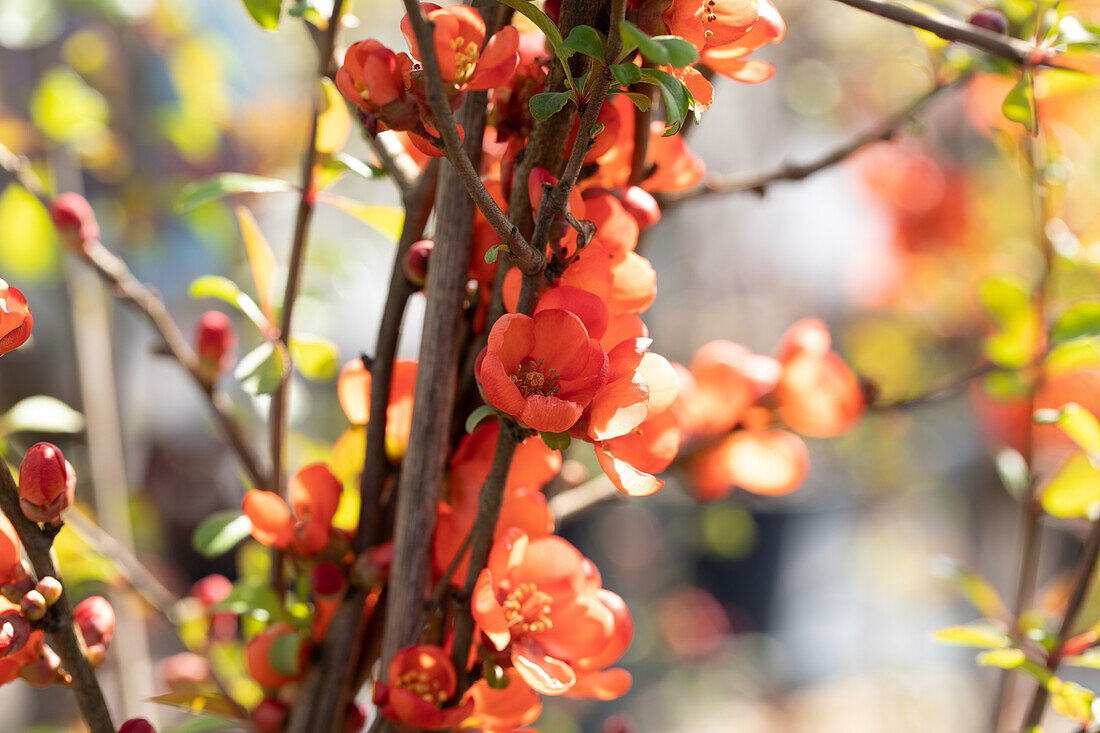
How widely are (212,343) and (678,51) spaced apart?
33 cm

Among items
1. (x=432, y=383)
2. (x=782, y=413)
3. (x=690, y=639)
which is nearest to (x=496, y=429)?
(x=432, y=383)

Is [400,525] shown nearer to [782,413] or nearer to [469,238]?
[469,238]

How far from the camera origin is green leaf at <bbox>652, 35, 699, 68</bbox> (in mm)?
208

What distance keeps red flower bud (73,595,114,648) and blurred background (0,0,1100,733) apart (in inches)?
6.6

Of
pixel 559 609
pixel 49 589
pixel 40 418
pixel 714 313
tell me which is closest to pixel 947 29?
pixel 559 609

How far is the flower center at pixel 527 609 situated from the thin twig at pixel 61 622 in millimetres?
143

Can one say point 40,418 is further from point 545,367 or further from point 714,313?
point 714,313

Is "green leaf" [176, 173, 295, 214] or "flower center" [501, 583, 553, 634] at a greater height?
"green leaf" [176, 173, 295, 214]

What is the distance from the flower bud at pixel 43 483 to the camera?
271mm

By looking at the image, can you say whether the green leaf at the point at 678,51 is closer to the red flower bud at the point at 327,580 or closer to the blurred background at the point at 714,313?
the red flower bud at the point at 327,580

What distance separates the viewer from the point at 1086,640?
0.39m

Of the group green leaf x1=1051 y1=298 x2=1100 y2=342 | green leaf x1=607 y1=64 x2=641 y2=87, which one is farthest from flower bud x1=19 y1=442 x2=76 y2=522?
green leaf x1=1051 y1=298 x2=1100 y2=342

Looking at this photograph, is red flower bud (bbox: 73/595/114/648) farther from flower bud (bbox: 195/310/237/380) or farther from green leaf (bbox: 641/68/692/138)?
green leaf (bbox: 641/68/692/138)

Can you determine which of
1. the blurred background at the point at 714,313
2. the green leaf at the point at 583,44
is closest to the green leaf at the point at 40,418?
the blurred background at the point at 714,313
